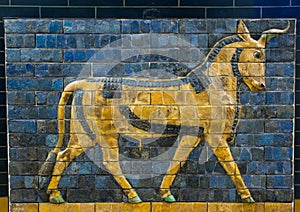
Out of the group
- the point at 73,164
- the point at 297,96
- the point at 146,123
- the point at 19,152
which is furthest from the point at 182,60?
the point at 19,152

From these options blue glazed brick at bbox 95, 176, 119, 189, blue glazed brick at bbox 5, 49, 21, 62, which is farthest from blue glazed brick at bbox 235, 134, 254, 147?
blue glazed brick at bbox 5, 49, 21, 62

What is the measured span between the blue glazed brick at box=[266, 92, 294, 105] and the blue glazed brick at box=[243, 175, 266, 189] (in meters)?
0.59

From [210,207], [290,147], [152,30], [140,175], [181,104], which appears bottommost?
[210,207]

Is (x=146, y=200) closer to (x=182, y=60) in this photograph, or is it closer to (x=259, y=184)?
(x=259, y=184)

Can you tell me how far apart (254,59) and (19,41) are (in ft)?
5.94

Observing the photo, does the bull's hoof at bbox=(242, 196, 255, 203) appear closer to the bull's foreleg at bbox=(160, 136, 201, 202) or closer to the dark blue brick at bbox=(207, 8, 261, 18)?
the bull's foreleg at bbox=(160, 136, 201, 202)

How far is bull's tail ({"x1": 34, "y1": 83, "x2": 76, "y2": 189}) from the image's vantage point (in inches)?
134

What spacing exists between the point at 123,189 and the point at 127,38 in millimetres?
1172

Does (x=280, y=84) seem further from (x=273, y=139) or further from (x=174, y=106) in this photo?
(x=174, y=106)

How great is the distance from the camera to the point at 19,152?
11.3 feet

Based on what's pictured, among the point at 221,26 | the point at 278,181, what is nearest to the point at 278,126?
the point at 278,181

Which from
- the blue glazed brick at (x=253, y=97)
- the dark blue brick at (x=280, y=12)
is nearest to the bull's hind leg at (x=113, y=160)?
the blue glazed brick at (x=253, y=97)

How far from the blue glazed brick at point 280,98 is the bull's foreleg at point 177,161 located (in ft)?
2.08

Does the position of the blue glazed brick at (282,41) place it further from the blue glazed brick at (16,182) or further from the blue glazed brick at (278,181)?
the blue glazed brick at (16,182)
